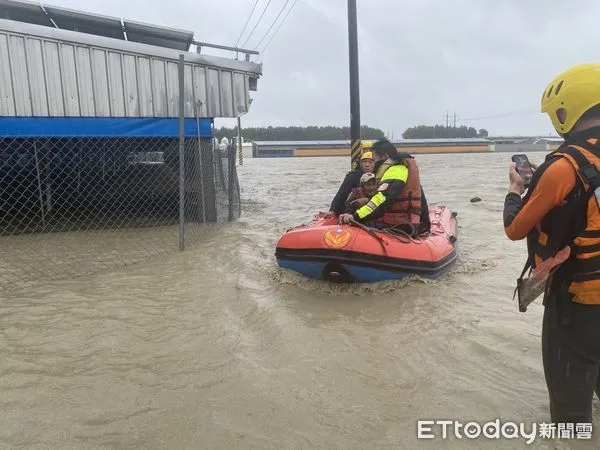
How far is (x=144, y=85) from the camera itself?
9.18m

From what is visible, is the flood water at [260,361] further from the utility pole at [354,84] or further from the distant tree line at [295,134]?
the distant tree line at [295,134]

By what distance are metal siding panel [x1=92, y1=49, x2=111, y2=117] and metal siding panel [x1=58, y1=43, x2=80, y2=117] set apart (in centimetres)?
34

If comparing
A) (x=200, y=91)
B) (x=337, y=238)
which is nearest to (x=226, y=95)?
(x=200, y=91)

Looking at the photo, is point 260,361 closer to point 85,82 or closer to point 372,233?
point 372,233

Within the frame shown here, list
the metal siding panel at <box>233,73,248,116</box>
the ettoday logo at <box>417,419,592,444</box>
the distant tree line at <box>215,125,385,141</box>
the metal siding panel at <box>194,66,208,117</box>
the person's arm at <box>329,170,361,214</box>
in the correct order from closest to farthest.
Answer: the ettoday logo at <box>417,419,592,444</box> → the person's arm at <box>329,170,361,214</box> → the metal siding panel at <box>194,66,208,117</box> → the metal siding panel at <box>233,73,248,116</box> → the distant tree line at <box>215,125,385,141</box>

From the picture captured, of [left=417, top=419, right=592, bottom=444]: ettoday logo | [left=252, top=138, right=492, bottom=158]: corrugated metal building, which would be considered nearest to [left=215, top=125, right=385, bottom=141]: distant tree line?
[left=252, top=138, right=492, bottom=158]: corrugated metal building

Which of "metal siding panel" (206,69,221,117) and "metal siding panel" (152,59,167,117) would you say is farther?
"metal siding panel" (206,69,221,117)

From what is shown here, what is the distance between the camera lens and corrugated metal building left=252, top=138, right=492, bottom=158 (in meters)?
71.1

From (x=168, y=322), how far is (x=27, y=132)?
5328mm

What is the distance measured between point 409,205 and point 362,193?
0.99m

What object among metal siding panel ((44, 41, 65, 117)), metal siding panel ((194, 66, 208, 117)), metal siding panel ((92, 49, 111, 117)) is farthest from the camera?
metal siding panel ((194, 66, 208, 117))

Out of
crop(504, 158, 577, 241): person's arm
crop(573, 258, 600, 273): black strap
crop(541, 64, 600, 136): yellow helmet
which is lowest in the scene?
crop(573, 258, 600, 273): black strap

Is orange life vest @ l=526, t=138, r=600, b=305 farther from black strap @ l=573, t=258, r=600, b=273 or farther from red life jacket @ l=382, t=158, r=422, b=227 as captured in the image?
red life jacket @ l=382, t=158, r=422, b=227

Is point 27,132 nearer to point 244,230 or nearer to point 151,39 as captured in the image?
point 244,230
